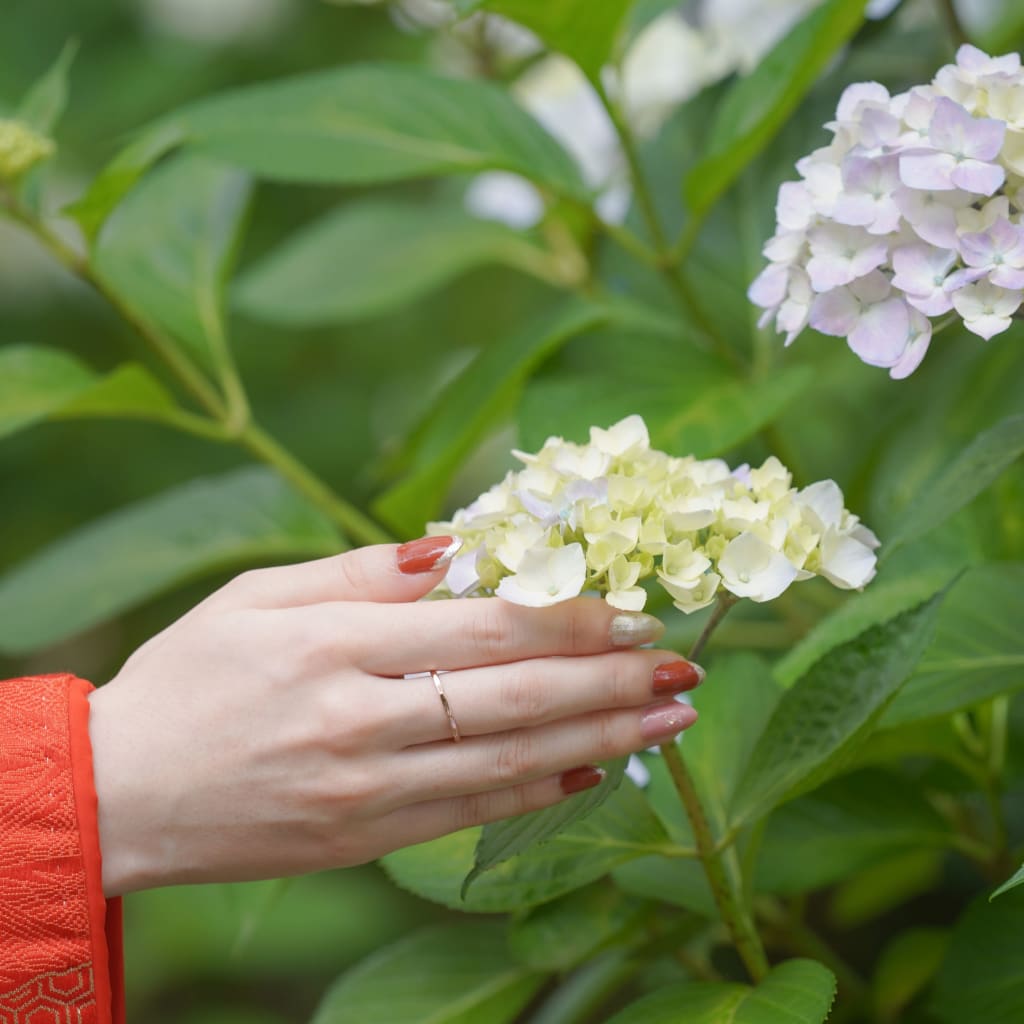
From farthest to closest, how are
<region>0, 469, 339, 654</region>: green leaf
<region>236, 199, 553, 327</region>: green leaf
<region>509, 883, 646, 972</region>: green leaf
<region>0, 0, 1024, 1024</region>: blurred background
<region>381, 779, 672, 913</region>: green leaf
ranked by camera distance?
<region>0, 0, 1024, 1024</region>: blurred background < <region>236, 199, 553, 327</region>: green leaf < <region>0, 469, 339, 654</region>: green leaf < <region>509, 883, 646, 972</region>: green leaf < <region>381, 779, 672, 913</region>: green leaf

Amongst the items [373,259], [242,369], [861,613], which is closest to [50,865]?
[861,613]

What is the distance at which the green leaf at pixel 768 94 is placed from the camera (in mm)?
734

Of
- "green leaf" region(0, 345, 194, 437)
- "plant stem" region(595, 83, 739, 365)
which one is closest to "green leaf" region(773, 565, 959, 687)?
"plant stem" region(595, 83, 739, 365)

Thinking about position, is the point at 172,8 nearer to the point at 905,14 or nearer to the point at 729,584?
the point at 905,14

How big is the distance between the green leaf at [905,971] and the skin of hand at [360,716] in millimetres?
430

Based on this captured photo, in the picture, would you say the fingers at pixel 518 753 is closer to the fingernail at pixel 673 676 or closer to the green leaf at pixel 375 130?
the fingernail at pixel 673 676

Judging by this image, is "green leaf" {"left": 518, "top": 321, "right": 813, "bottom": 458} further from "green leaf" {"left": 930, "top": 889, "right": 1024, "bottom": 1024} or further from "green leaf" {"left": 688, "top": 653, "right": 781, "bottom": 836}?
"green leaf" {"left": 930, "top": 889, "right": 1024, "bottom": 1024}

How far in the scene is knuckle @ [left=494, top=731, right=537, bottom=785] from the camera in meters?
0.48

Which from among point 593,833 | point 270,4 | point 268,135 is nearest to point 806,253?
point 593,833

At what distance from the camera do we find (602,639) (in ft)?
1.55

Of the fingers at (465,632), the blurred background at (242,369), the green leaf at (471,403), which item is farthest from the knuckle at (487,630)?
the blurred background at (242,369)

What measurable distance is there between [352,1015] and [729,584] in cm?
39

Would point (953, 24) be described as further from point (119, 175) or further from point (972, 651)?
point (119, 175)

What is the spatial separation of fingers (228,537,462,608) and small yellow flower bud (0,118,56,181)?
1.40 feet
